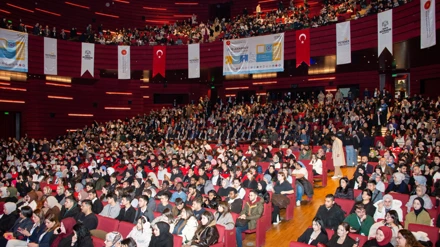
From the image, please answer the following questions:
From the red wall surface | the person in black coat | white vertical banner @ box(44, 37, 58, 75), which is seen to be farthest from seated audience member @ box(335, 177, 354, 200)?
white vertical banner @ box(44, 37, 58, 75)

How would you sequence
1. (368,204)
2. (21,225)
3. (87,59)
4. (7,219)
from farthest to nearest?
(87,59)
(7,219)
(21,225)
(368,204)

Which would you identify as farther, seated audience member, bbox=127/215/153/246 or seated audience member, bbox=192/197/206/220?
seated audience member, bbox=192/197/206/220

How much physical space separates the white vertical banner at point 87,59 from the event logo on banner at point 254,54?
6.74 meters

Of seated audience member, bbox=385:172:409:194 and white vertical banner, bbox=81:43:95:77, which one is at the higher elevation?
white vertical banner, bbox=81:43:95:77

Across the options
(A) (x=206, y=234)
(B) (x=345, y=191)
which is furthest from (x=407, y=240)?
(B) (x=345, y=191)

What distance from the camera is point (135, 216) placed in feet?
19.2

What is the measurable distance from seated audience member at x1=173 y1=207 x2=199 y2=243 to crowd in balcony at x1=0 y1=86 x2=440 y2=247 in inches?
0.6

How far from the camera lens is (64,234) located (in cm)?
491

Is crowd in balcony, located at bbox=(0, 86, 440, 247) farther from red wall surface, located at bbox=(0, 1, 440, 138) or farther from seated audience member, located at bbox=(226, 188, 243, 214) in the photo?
red wall surface, located at bbox=(0, 1, 440, 138)

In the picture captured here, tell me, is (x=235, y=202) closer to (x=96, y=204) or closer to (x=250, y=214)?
(x=250, y=214)

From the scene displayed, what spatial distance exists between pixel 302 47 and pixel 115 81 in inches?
500

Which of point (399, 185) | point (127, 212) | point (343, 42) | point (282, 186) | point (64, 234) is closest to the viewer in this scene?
point (64, 234)

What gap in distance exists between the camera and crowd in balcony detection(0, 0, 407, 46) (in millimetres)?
14852

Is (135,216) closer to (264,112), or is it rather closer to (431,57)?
(264,112)
